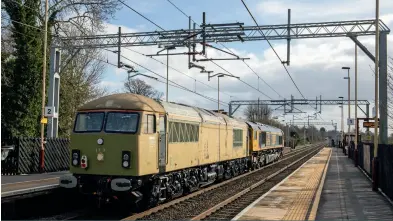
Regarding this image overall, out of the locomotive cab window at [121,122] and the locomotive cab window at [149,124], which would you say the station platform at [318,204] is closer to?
the locomotive cab window at [149,124]

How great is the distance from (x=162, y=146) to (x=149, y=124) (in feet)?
3.43

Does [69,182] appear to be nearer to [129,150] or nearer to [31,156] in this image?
[129,150]

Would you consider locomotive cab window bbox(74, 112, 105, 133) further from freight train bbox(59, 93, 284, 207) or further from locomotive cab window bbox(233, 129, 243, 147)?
locomotive cab window bbox(233, 129, 243, 147)

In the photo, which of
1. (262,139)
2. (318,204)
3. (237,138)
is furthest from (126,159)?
(262,139)

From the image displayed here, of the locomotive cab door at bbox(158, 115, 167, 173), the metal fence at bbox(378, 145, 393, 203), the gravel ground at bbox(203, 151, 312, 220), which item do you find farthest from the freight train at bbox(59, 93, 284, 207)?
the metal fence at bbox(378, 145, 393, 203)

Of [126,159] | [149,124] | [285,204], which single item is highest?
[149,124]

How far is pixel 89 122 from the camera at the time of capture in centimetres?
1296

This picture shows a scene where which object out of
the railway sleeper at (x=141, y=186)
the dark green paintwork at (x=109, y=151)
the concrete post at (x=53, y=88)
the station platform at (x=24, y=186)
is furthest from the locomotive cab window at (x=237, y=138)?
the dark green paintwork at (x=109, y=151)

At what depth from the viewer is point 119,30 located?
1036 inches

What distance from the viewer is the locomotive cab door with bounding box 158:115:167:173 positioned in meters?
13.4

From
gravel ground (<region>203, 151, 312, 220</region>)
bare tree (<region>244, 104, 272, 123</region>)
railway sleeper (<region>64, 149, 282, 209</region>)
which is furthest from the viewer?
bare tree (<region>244, 104, 272, 123</region>)

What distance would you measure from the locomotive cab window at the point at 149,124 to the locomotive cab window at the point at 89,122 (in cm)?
117

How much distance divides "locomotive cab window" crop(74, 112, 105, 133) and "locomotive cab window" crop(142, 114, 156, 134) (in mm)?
1166

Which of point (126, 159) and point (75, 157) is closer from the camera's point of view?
point (126, 159)
